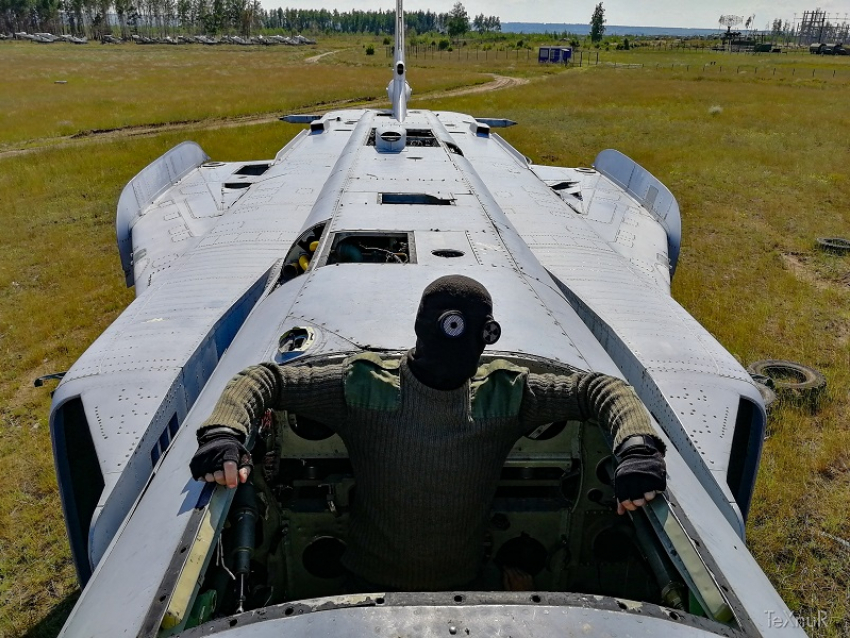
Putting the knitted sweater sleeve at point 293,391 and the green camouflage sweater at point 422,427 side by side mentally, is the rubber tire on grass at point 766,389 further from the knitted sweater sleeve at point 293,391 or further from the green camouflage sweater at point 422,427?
the knitted sweater sleeve at point 293,391

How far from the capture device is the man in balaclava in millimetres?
3260

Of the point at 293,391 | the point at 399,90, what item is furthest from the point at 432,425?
the point at 399,90

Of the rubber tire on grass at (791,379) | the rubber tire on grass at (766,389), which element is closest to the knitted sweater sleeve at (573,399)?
the rubber tire on grass at (766,389)

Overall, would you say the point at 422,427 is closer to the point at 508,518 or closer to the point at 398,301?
the point at 508,518

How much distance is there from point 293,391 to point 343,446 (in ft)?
2.95

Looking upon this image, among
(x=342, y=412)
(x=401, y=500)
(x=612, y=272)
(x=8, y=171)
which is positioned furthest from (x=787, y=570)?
(x=8, y=171)

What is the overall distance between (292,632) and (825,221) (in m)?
18.5

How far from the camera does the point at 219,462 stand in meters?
3.18

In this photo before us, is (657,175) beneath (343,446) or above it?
beneath

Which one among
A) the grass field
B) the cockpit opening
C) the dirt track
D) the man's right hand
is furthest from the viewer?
the dirt track

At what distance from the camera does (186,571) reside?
2998 millimetres

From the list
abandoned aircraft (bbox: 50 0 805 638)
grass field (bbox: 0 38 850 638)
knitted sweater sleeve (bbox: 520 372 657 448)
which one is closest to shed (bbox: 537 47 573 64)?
grass field (bbox: 0 38 850 638)

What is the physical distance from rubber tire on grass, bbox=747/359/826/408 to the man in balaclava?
6.01 m

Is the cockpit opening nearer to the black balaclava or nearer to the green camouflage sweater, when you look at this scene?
the green camouflage sweater
